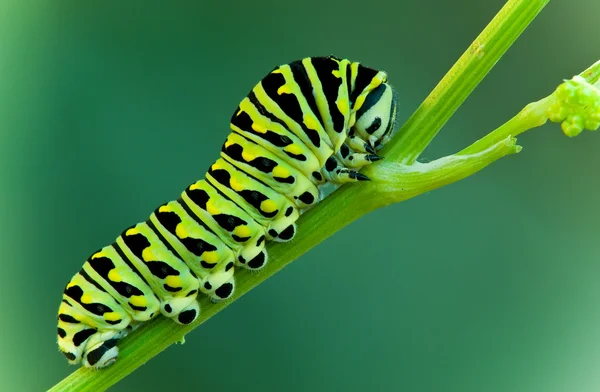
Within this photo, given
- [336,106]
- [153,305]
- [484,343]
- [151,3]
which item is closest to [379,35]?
[151,3]

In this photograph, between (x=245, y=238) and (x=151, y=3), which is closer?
(x=245, y=238)

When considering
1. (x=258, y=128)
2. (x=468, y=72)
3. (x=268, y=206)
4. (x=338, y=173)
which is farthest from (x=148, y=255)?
(x=468, y=72)

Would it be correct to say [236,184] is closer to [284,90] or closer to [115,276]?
[284,90]

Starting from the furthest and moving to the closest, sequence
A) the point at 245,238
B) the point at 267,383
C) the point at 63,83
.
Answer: the point at 63,83 → the point at 267,383 → the point at 245,238

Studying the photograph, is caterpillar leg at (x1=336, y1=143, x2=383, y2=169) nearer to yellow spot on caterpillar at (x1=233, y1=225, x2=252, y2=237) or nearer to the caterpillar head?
the caterpillar head

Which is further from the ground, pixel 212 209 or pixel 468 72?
pixel 468 72

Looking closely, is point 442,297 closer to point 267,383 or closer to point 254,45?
point 267,383

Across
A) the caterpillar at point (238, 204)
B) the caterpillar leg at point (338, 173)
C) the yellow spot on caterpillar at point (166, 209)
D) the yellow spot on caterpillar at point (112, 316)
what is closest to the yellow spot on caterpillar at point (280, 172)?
the caterpillar at point (238, 204)
